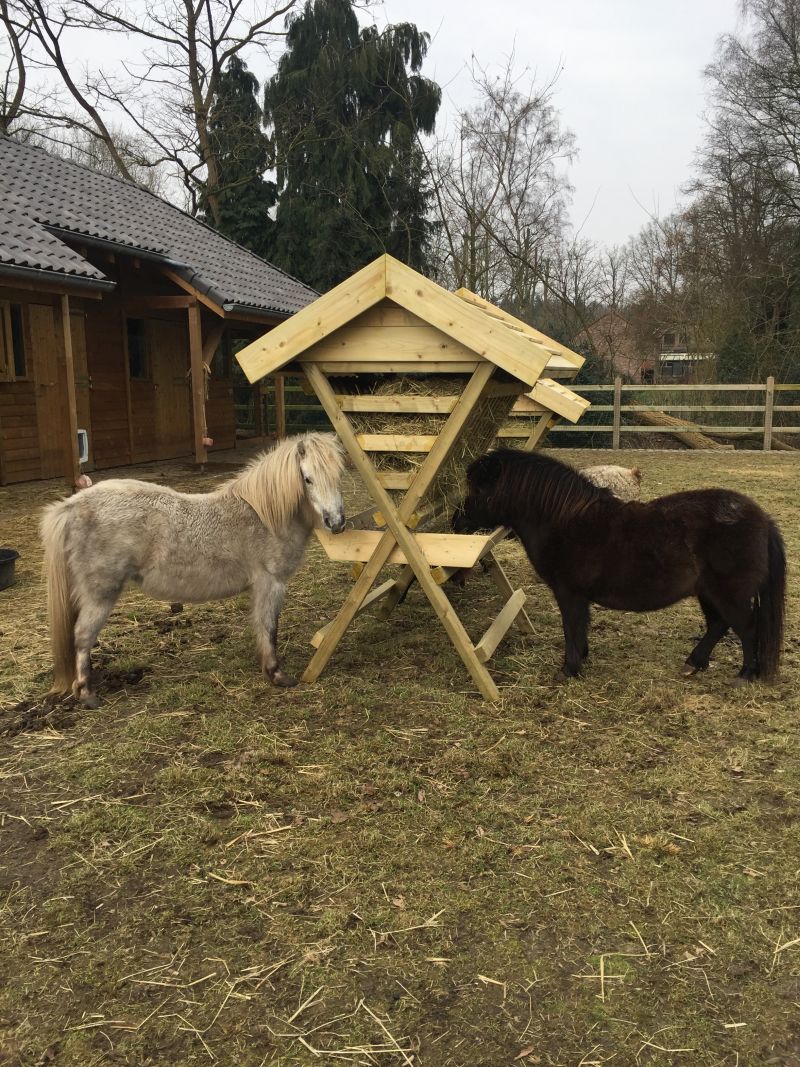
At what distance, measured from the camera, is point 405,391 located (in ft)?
13.0

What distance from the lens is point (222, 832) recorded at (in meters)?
2.66

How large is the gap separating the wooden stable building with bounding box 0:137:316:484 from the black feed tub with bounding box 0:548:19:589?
11.2 ft

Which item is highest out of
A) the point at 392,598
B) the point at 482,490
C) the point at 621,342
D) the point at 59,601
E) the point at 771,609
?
the point at 621,342

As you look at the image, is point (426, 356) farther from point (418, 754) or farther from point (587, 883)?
point (587, 883)

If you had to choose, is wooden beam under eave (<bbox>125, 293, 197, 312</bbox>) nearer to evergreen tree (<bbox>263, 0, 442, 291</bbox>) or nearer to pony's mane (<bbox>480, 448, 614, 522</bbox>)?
pony's mane (<bbox>480, 448, 614, 522</bbox>)

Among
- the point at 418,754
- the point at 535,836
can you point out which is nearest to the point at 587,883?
the point at 535,836

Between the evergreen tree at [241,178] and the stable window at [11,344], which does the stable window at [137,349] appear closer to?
the stable window at [11,344]

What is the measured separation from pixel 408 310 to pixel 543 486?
1.19 meters

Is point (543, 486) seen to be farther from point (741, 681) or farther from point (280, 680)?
point (280, 680)

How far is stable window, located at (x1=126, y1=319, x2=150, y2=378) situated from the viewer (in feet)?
41.9

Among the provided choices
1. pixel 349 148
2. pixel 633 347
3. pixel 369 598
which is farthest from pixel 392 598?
pixel 633 347

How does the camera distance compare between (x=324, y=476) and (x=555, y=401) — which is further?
(x=555, y=401)

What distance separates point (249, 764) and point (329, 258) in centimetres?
2025

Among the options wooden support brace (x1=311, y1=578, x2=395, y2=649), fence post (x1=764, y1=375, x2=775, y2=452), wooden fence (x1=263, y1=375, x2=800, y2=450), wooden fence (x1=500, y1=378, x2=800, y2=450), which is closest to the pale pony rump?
wooden support brace (x1=311, y1=578, x2=395, y2=649)
